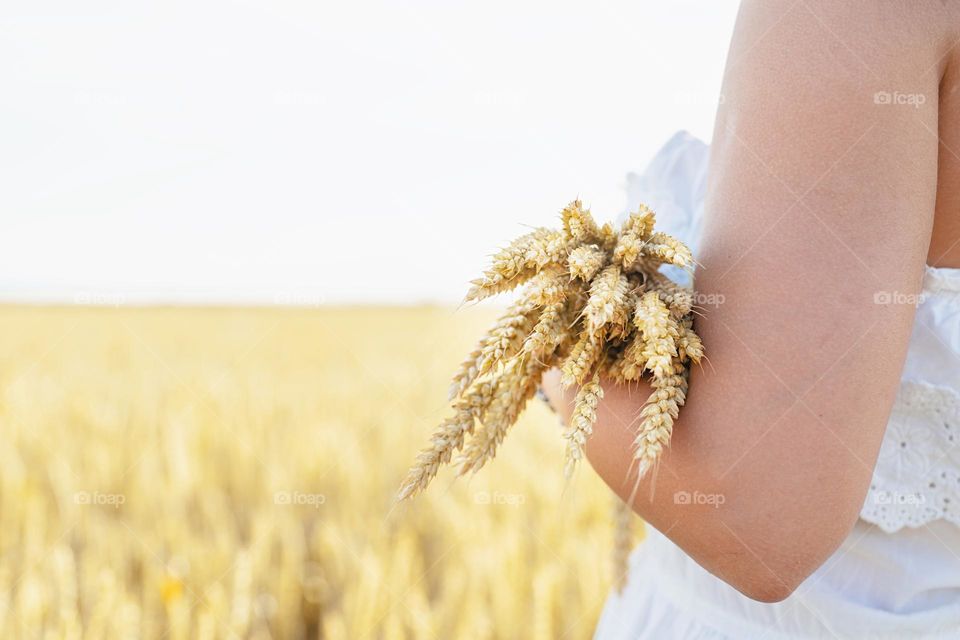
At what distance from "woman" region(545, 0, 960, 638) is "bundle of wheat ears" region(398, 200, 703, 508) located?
1.2 inches

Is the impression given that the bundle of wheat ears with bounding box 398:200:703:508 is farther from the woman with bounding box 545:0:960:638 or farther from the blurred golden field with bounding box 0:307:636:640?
the blurred golden field with bounding box 0:307:636:640

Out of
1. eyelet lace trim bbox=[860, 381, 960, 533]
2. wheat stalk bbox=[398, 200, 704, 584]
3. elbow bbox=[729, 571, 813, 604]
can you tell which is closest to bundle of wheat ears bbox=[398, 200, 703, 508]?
wheat stalk bbox=[398, 200, 704, 584]

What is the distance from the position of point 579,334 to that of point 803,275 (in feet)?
0.59

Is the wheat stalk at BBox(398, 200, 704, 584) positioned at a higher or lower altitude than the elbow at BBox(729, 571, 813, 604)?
higher

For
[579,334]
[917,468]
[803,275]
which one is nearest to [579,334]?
[579,334]

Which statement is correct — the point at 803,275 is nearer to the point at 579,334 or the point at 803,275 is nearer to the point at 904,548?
the point at 579,334

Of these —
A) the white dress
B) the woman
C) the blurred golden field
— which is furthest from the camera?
the blurred golden field

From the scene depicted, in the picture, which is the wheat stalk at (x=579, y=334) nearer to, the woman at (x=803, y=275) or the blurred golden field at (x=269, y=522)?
the woman at (x=803, y=275)

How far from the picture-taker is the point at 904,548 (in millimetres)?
833

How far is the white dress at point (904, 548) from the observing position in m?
0.79

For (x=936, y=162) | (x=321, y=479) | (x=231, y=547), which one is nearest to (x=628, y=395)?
(x=936, y=162)

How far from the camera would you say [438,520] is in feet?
8.60

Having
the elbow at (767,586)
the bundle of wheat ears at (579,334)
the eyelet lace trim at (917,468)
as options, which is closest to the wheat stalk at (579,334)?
the bundle of wheat ears at (579,334)

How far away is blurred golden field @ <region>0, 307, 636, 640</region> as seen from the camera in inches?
74.1
